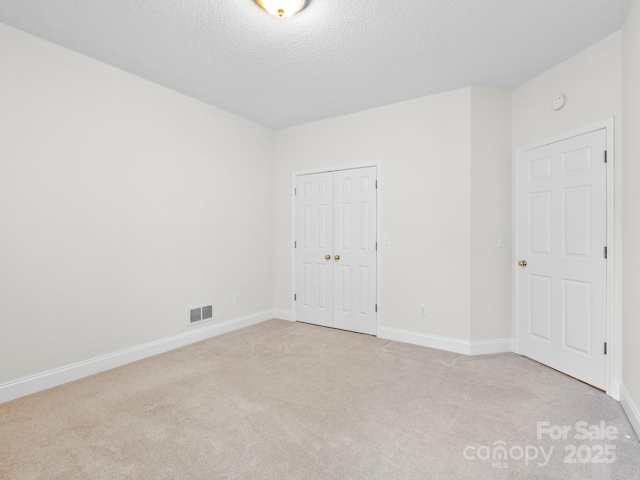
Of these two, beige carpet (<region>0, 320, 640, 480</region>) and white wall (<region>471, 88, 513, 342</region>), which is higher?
white wall (<region>471, 88, 513, 342</region>)

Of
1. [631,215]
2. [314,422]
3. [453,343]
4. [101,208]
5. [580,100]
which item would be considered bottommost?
[314,422]

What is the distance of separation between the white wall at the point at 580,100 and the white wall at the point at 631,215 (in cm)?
9

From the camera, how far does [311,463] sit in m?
1.78

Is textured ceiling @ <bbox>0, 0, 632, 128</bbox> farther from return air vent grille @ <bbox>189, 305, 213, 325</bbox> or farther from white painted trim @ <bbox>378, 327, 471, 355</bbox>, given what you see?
white painted trim @ <bbox>378, 327, 471, 355</bbox>

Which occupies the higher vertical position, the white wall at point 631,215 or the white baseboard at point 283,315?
the white wall at point 631,215

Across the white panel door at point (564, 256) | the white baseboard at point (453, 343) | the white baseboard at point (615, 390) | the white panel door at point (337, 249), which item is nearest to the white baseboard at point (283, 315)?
the white panel door at point (337, 249)

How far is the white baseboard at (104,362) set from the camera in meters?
2.51

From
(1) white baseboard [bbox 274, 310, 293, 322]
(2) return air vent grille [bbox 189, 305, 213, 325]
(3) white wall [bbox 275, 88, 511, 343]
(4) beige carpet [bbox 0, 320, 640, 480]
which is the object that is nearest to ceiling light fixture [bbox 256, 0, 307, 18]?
(3) white wall [bbox 275, 88, 511, 343]

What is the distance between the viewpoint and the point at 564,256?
2941 mm

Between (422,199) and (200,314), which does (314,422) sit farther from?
(422,199)

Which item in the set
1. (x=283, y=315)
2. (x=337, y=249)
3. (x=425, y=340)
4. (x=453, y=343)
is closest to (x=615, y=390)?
(x=453, y=343)

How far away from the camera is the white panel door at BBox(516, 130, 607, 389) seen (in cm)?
265

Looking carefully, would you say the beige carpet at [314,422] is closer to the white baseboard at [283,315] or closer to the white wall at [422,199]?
the white wall at [422,199]

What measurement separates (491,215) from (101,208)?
3.90 meters
